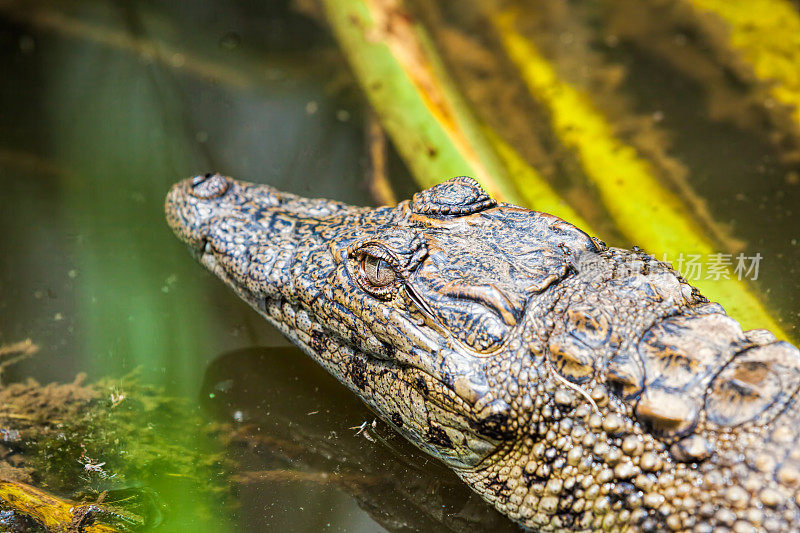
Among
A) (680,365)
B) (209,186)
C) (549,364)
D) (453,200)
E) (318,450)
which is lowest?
(318,450)

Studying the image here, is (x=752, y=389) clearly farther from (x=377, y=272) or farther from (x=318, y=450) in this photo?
(x=318, y=450)

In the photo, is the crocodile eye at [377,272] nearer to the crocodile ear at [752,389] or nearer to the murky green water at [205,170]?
the murky green water at [205,170]

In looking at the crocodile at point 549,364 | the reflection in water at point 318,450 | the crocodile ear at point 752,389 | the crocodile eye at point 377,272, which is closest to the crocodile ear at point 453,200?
the crocodile at point 549,364

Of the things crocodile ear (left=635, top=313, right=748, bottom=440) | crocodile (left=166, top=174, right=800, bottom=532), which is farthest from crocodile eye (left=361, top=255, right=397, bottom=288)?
crocodile ear (left=635, top=313, right=748, bottom=440)

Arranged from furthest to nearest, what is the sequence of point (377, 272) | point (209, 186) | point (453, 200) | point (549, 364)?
point (209, 186)
point (453, 200)
point (377, 272)
point (549, 364)

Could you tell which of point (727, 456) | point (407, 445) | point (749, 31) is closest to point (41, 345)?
point (407, 445)

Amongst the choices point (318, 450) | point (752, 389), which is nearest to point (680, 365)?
point (752, 389)

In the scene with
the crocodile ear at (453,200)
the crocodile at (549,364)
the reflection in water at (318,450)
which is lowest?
the reflection in water at (318,450)

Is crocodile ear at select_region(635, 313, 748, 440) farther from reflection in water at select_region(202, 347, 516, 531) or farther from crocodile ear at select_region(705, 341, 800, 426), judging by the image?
reflection in water at select_region(202, 347, 516, 531)
